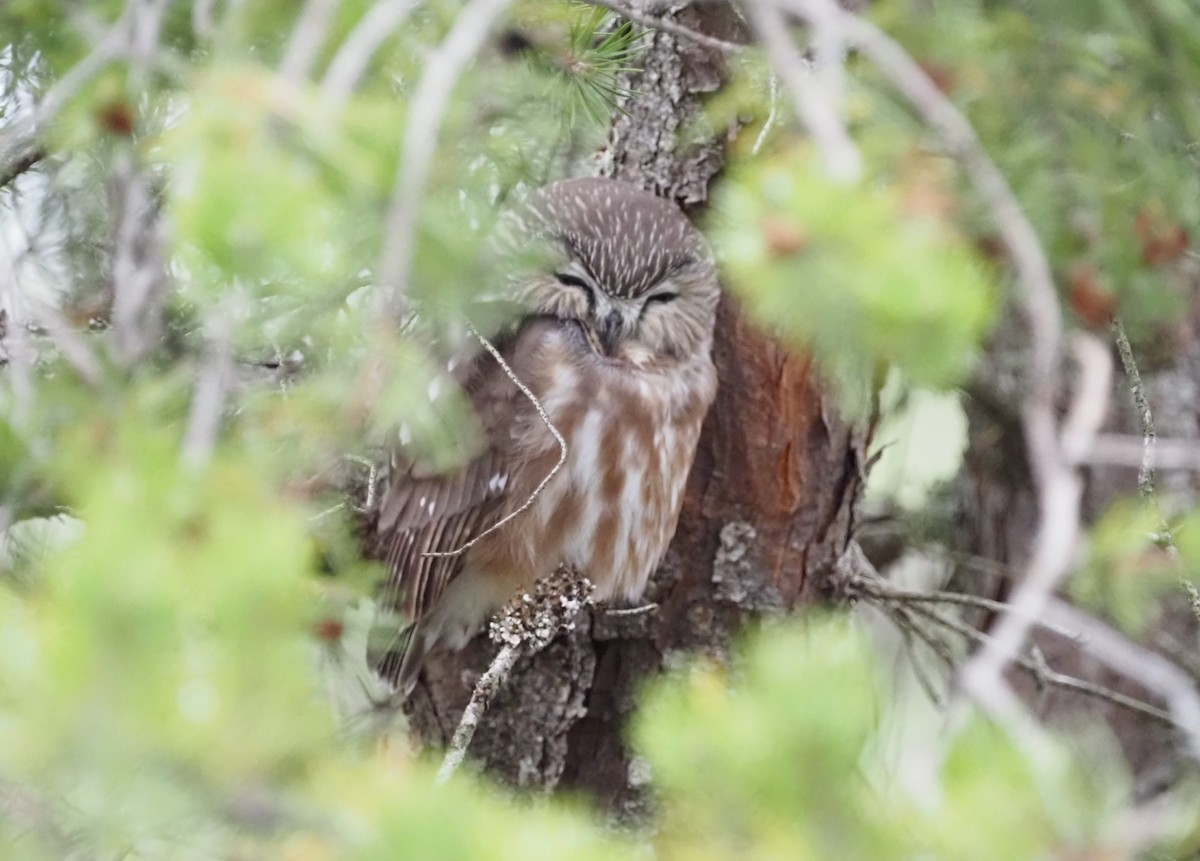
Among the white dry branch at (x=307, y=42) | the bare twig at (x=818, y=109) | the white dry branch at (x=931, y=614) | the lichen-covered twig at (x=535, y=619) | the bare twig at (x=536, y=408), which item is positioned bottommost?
the lichen-covered twig at (x=535, y=619)

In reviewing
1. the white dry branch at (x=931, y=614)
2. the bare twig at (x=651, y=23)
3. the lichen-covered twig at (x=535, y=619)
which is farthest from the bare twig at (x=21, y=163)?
the white dry branch at (x=931, y=614)

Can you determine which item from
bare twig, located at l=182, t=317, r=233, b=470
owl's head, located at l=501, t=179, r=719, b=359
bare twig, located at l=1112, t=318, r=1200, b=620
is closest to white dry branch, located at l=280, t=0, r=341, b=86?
bare twig, located at l=182, t=317, r=233, b=470

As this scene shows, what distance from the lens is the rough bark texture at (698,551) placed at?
8.32 ft

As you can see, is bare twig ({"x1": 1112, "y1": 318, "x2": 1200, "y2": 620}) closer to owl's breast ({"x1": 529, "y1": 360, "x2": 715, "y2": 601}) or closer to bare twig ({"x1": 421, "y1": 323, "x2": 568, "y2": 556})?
bare twig ({"x1": 421, "y1": 323, "x2": 568, "y2": 556})

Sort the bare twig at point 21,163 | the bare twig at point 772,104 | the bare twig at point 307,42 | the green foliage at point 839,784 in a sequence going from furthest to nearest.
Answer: the bare twig at point 772,104 → the bare twig at point 21,163 → the bare twig at point 307,42 → the green foliage at point 839,784

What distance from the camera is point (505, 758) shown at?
8.43 ft

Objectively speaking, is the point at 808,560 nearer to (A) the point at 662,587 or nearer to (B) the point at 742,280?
(A) the point at 662,587

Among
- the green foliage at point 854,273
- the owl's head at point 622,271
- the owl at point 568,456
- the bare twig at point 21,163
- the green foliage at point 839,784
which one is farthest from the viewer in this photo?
the owl at point 568,456

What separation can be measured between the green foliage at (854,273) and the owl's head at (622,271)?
142 cm

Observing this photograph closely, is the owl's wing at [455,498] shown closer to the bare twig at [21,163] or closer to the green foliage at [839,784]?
the bare twig at [21,163]

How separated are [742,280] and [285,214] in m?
0.36

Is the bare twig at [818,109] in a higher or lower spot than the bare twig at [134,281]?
higher

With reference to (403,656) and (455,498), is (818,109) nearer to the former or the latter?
(455,498)

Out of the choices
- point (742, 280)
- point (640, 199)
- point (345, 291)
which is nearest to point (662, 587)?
point (640, 199)
